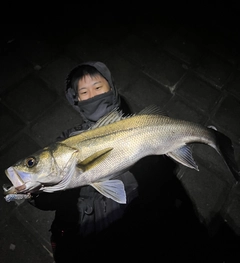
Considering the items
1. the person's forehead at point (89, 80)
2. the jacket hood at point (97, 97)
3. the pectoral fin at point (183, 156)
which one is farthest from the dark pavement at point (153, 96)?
the person's forehead at point (89, 80)

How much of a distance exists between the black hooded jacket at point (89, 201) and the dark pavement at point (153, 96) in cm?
36

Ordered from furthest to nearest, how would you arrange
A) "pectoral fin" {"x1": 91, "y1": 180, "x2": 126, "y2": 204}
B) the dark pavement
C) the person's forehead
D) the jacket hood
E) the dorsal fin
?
the dark pavement < the person's forehead < the jacket hood < the dorsal fin < "pectoral fin" {"x1": 91, "y1": 180, "x2": 126, "y2": 204}

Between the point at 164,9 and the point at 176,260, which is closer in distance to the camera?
the point at 176,260

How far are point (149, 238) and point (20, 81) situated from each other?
3.37 meters

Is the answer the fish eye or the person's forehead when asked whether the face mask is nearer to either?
the person's forehead

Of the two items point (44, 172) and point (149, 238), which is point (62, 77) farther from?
point (149, 238)

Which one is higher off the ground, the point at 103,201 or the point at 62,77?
the point at 62,77

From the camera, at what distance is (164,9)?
192 inches

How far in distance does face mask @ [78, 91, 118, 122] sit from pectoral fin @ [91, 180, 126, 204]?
884 millimetres

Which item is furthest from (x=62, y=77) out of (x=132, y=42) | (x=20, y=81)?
(x=132, y=42)

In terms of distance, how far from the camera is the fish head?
166cm

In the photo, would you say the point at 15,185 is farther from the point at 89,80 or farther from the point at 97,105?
the point at 89,80

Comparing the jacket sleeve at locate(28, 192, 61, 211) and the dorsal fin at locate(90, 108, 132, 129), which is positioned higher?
the dorsal fin at locate(90, 108, 132, 129)

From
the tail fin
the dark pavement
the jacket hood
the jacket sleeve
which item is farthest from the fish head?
the tail fin
